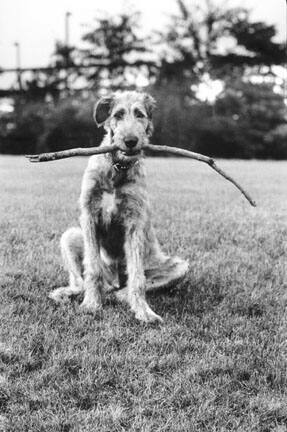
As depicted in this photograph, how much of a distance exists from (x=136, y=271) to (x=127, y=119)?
4.36 ft

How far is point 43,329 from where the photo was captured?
364 centimetres

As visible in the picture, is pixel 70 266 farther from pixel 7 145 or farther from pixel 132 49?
pixel 132 49

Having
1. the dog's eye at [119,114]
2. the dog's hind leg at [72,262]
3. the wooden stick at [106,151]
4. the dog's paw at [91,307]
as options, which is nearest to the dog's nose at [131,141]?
the wooden stick at [106,151]

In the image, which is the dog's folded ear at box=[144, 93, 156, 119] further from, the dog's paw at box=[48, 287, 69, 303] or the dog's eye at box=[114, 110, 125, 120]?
the dog's paw at box=[48, 287, 69, 303]

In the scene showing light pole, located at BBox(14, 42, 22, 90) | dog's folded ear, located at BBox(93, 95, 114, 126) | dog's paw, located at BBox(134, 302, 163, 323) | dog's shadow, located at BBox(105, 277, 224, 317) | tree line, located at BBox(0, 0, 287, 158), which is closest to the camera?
dog's paw, located at BBox(134, 302, 163, 323)

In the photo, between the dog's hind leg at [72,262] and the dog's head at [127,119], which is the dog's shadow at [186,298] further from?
the dog's head at [127,119]

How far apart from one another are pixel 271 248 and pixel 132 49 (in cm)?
2241

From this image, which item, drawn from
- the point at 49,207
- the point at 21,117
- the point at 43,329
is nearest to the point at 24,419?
the point at 43,329

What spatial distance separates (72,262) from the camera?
4.73 m

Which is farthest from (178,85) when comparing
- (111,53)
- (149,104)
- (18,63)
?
(149,104)

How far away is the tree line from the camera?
2514cm

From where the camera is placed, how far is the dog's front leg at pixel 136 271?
4.18 meters

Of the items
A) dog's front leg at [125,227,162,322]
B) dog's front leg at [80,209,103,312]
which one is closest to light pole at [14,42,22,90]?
dog's front leg at [80,209,103,312]

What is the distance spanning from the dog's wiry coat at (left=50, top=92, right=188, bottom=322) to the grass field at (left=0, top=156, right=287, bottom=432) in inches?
7.4
